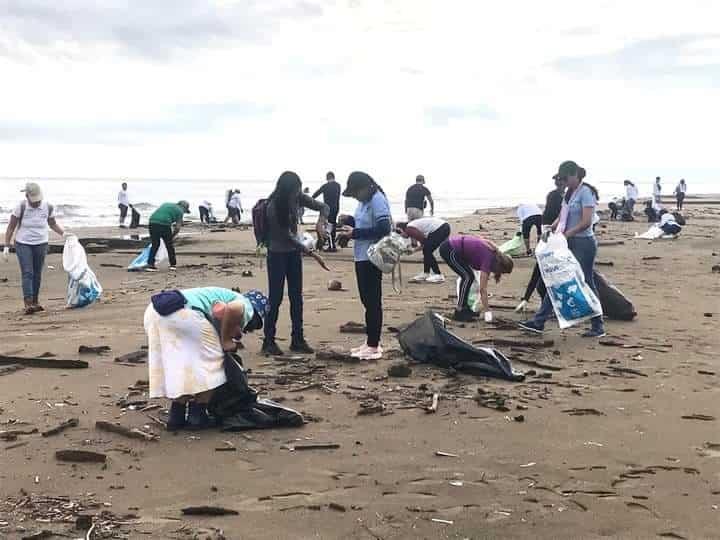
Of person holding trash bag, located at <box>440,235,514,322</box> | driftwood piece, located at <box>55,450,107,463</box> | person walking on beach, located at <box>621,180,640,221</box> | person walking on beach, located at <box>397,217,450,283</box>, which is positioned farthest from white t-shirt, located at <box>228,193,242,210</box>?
driftwood piece, located at <box>55,450,107,463</box>

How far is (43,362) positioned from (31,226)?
3.68m

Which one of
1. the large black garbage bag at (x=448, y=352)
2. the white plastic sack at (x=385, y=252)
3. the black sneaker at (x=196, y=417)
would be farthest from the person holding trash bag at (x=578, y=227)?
the black sneaker at (x=196, y=417)


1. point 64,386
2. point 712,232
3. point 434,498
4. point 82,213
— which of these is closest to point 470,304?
point 64,386

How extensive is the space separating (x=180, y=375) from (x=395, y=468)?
1.44 metres

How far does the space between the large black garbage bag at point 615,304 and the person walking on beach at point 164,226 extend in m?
7.75

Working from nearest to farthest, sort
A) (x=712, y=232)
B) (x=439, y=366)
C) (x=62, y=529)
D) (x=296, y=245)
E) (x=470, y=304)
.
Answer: (x=62, y=529), (x=439, y=366), (x=296, y=245), (x=470, y=304), (x=712, y=232)

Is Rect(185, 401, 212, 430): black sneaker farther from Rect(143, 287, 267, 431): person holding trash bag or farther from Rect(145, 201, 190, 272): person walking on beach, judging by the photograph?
Rect(145, 201, 190, 272): person walking on beach

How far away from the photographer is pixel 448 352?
21.4ft

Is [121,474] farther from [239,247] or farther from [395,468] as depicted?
[239,247]

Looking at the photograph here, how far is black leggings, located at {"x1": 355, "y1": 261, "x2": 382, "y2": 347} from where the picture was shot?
6938 millimetres

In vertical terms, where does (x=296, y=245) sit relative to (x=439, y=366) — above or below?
above

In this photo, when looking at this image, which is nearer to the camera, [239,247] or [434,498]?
[434,498]

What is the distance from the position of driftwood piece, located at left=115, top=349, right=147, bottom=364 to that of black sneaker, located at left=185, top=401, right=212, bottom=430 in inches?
77.5

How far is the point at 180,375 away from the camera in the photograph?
4.84 meters
